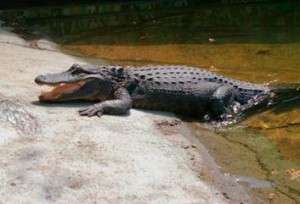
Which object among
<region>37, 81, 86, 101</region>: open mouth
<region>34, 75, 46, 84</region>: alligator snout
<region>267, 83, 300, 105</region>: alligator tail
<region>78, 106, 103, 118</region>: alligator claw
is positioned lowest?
<region>267, 83, 300, 105</region>: alligator tail

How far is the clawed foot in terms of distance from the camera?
5.62 metres

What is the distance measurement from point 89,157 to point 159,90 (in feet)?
5.94

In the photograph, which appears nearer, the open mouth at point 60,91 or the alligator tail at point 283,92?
the open mouth at point 60,91

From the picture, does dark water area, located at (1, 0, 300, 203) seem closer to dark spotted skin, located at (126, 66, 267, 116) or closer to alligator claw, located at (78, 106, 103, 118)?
dark spotted skin, located at (126, 66, 267, 116)

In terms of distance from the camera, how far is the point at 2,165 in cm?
440

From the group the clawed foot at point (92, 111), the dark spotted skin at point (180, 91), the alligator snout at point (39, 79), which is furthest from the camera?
the dark spotted skin at point (180, 91)

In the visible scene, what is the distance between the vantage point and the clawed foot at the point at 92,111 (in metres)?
5.62

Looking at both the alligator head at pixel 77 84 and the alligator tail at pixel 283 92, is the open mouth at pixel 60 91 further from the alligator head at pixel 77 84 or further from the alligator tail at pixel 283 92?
the alligator tail at pixel 283 92

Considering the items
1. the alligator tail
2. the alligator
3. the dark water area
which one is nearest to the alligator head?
the alligator

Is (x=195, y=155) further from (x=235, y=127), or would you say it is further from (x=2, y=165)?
(x=2, y=165)

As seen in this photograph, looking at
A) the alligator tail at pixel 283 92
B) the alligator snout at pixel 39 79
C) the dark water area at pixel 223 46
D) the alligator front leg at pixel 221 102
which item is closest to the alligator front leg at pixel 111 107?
the alligator snout at pixel 39 79

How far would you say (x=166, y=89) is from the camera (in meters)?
6.40

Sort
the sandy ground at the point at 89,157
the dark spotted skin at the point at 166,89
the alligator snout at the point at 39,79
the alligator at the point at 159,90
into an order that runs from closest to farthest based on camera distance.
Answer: the sandy ground at the point at 89,157 < the alligator snout at the point at 39,79 < the alligator at the point at 159,90 < the dark spotted skin at the point at 166,89

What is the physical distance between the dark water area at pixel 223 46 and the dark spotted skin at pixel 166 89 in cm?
31
